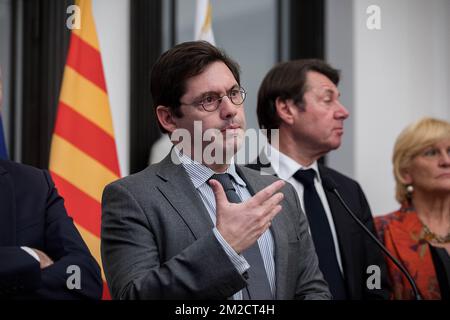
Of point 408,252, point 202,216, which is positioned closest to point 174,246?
point 202,216

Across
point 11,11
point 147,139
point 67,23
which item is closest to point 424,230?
point 147,139

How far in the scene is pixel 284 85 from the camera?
2.88m

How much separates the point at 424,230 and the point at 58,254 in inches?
64.9

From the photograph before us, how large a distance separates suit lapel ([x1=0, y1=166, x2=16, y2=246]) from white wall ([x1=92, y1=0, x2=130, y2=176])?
4.70 ft

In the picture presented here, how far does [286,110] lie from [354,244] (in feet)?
2.00

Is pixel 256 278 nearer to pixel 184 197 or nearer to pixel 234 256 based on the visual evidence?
pixel 234 256

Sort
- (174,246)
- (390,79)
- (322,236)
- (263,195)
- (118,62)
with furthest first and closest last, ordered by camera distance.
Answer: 1. (390,79)
2. (118,62)
3. (322,236)
4. (174,246)
5. (263,195)

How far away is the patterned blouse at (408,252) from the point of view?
8.98 feet

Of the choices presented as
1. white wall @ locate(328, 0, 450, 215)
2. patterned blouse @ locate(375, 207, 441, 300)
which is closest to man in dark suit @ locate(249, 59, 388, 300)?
patterned blouse @ locate(375, 207, 441, 300)

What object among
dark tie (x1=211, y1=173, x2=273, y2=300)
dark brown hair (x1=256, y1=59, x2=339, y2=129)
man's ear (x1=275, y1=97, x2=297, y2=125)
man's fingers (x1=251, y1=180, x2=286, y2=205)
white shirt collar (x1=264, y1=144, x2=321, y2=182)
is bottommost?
dark tie (x1=211, y1=173, x2=273, y2=300)

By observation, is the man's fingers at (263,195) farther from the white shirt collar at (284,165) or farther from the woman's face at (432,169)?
the woman's face at (432,169)

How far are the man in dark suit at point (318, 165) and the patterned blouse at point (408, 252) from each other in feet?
0.39

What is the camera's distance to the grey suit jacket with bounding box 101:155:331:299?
1.60 m

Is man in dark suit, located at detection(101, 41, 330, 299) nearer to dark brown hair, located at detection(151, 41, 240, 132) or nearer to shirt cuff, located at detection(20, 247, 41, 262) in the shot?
dark brown hair, located at detection(151, 41, 240, 132)
